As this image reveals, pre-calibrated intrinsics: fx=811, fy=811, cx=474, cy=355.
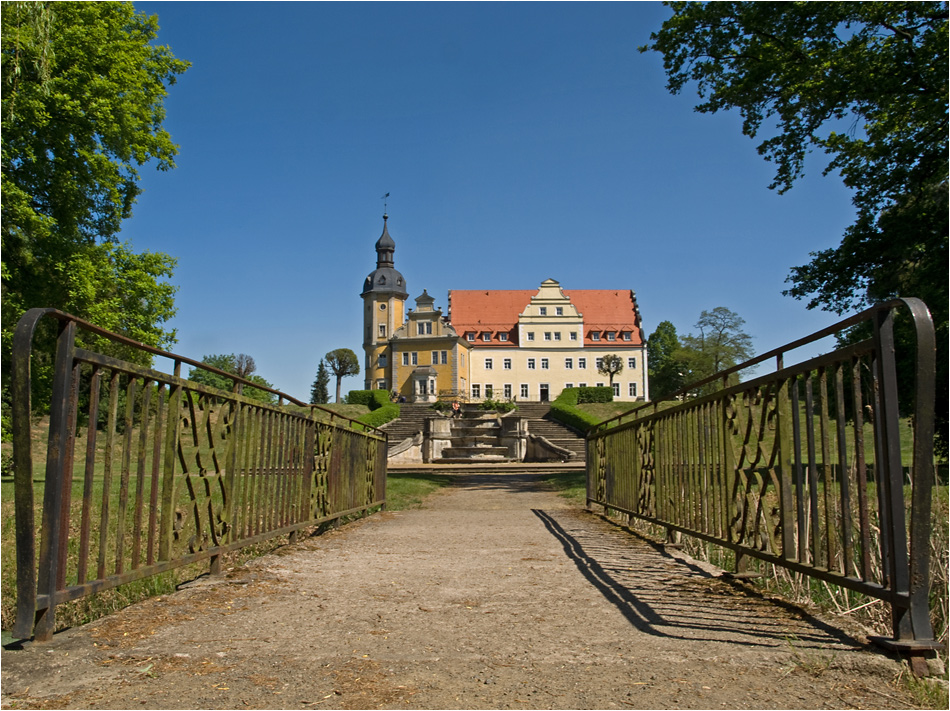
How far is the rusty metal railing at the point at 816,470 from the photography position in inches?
115

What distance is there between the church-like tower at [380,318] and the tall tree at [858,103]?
55.1 m

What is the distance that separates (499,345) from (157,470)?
6982cm

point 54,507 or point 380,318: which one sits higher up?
point 380,318

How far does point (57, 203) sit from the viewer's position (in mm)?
18266

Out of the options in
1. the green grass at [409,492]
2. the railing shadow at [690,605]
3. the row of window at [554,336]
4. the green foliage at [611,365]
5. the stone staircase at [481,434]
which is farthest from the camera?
the row of window at [554,336]

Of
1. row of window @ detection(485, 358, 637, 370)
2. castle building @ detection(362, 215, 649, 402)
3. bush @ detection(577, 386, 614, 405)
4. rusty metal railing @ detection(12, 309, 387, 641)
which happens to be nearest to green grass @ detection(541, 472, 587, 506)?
rusty metal railing @ detection(12, 309, 387, 641)

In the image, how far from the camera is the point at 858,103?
15234 millimetres

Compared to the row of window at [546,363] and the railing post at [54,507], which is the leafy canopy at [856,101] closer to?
the railing post at [54,507]

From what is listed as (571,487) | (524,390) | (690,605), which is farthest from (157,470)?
(524,390)

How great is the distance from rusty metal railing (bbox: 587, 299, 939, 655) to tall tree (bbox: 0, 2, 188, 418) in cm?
1317

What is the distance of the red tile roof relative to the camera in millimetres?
74438

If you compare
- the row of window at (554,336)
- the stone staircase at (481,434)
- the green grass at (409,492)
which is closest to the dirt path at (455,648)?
the green grass at (409,492)

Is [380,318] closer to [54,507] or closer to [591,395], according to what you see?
[591,395]

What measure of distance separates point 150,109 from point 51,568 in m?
20.2
